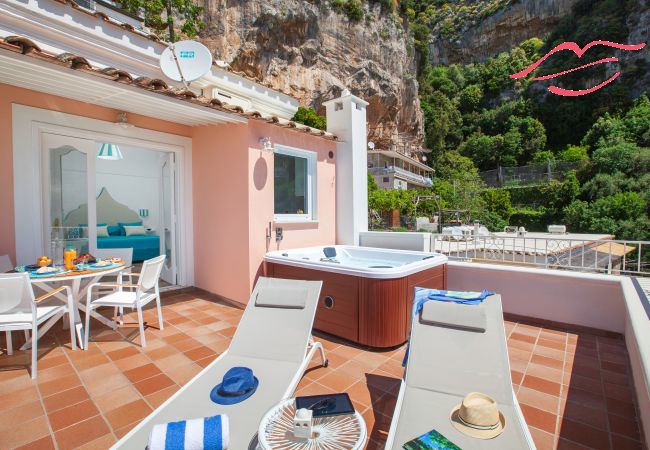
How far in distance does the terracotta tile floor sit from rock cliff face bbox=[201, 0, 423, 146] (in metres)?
17.2

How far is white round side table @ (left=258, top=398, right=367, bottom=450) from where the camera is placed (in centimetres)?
155

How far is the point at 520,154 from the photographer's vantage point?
3925cm

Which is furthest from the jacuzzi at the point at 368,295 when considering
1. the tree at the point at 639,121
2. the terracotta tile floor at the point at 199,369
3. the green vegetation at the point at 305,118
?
the tree at the point at 639,121

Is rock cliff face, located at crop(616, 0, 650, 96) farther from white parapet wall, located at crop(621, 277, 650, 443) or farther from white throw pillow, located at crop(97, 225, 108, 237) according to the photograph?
white throw pillow, located at crop(97, 225, 108, 237)

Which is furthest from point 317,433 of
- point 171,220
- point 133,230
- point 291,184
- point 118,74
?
point 133,230

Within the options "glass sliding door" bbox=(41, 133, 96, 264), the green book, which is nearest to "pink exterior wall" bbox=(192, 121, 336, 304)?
"glass sliding door" bbox=(41, 133, 96, 264)

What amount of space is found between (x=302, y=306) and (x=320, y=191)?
3537 millimetres

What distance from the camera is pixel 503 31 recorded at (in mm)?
47750

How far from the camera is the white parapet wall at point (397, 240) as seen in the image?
5.68 meters

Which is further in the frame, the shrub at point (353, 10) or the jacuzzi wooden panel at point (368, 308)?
the shrub at point (353, 10)

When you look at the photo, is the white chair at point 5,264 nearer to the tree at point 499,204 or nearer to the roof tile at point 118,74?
the roof tile at point 118,74

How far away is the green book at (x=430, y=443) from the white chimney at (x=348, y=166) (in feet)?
16.1

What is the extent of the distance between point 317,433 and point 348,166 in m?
5.50

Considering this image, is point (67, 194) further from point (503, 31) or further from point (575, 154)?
point (503, 31)
